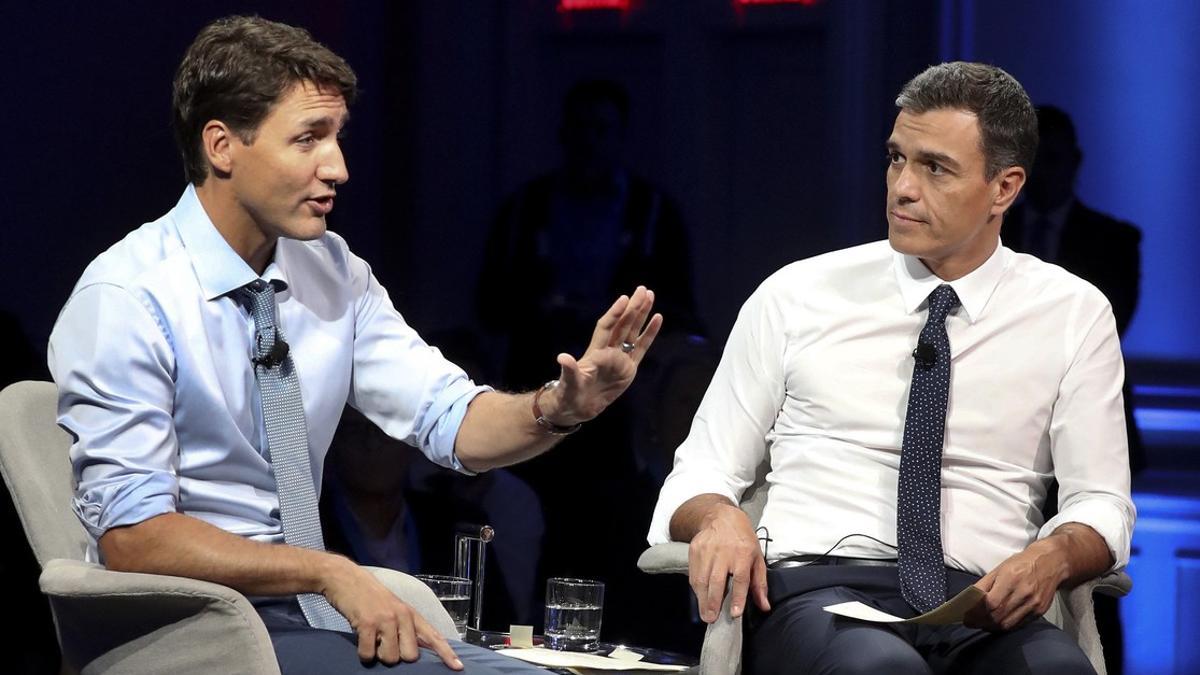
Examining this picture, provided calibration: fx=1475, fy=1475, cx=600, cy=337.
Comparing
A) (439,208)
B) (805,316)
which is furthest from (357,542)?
(805,316)

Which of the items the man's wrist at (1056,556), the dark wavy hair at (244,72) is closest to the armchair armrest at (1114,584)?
the man's wrist at (1056,556)

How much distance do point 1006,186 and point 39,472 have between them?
179 centimetres

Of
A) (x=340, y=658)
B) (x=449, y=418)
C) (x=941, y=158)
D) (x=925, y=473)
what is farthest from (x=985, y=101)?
(x=340, y=658)

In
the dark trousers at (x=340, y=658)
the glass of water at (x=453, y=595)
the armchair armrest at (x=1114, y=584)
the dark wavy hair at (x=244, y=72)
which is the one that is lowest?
the glass of water at (x=453, y=595)

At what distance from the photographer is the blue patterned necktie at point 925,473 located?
8.30ft

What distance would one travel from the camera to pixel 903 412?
2.70m

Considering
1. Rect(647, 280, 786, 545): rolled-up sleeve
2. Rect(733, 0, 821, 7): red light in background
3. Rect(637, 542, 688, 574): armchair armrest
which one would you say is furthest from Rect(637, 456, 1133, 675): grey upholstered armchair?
Rect(733, 0, 821, 7): red light in background

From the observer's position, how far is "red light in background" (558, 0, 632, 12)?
4.60 meters

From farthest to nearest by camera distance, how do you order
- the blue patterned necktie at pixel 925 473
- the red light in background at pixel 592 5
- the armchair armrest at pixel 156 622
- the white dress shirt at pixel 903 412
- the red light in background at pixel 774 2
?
the red light in background at pixel 592 5 → the red light in background at pixel 774 2 → the white dress shirt at pixel 903 412 → the blue patterned necktie at pixel 925 473 → the armchair armrest at pixel 156 622

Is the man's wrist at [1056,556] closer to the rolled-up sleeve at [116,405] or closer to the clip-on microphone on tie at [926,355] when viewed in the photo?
the clip-on microphone on tie at [926,355]

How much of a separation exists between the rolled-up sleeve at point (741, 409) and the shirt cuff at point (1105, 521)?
54cm

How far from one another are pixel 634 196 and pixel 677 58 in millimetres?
441

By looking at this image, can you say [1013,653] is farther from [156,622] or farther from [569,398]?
[156,622]

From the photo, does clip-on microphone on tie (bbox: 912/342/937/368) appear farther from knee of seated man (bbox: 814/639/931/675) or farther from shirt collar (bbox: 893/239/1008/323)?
knee of seated man (bbox: 814/639/931/675)
